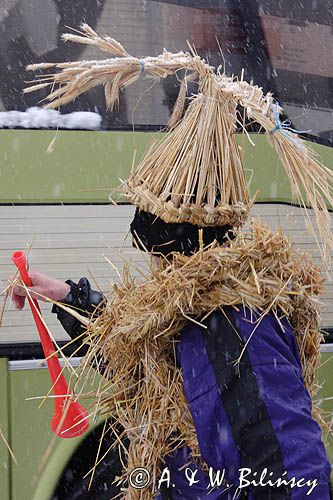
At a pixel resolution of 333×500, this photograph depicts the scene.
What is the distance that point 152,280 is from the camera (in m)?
2.20

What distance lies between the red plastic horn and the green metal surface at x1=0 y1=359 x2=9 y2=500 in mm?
645

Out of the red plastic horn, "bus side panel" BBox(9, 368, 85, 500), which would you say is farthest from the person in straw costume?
"bus side panel" BBox(9, 368, 85, 500)

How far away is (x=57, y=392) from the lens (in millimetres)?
2734

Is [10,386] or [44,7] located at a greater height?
[44,7]

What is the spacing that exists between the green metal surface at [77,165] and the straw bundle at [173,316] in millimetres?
1130

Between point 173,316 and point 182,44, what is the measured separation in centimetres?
194

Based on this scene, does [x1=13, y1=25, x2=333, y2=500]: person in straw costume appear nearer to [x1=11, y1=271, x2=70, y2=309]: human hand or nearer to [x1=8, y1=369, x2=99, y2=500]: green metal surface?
[x1=11, y1=271, x2=70, y2=309]: human hand

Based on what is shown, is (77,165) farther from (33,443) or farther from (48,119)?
(33,443)

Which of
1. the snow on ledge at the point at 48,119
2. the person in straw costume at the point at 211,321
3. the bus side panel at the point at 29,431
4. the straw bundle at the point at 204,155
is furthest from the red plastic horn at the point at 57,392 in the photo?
the snow on ledge at the point at 48,119

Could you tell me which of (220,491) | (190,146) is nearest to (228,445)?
(220,491)

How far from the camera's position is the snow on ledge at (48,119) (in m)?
3.46

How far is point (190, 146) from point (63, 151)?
51.0 inches

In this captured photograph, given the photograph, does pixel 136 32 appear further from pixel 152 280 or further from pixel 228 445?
pixel 228 445

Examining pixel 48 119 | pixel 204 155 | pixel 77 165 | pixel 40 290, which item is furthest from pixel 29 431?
pixel 204 155
